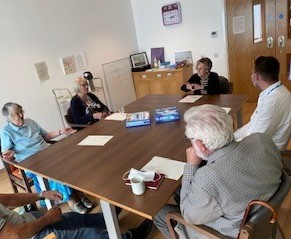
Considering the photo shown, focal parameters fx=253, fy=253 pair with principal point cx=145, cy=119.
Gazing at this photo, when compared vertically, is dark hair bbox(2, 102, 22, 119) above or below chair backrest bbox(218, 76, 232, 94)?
above

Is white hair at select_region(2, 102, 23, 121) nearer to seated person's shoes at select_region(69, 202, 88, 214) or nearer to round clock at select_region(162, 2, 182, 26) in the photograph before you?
seated person's shoes at select_region(69, 202, 88, 214)

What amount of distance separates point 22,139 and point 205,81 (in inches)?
82.2

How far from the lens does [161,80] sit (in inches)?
200

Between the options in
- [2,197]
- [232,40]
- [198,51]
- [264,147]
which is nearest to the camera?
[264,147]

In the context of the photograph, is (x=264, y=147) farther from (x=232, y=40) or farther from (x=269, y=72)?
(x=232, y=40)

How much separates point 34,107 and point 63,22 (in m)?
1.46

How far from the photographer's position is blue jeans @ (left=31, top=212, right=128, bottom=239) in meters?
1.46

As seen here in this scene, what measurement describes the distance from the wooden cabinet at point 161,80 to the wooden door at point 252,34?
2.92 ft

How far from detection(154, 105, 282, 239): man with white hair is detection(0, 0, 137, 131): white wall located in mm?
3089

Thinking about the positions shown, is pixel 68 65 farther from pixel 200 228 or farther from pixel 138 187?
pixel 200 228

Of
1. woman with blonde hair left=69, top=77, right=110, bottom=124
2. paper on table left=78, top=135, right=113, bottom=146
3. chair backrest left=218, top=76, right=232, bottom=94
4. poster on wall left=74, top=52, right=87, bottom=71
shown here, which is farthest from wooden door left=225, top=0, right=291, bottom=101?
paper on table left=78, top=135, right=113, bottom=146

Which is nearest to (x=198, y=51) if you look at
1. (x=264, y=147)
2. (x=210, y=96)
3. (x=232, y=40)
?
(x=232, y=40)

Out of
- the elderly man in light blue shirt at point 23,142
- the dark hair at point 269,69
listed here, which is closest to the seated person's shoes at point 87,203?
the elderly man in light blue shirt at point 23,142

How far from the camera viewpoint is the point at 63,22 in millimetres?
4102
